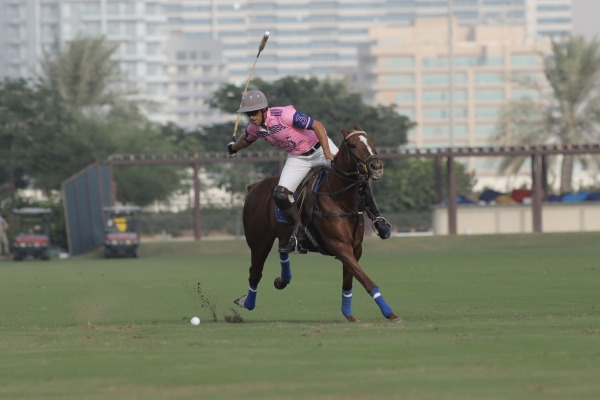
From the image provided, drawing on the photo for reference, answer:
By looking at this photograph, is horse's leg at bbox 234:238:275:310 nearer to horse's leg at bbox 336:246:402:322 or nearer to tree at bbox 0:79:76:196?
horse's leg at bbox 336:246:402:322

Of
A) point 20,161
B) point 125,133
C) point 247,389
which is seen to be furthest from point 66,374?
point 125,133

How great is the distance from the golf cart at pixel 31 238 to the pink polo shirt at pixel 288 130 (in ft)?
115

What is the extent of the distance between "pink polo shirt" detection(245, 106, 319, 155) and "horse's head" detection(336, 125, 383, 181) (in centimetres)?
90

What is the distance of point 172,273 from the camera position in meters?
33.6

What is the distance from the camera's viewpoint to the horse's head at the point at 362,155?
15352mm

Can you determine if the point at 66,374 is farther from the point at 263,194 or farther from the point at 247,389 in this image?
the point at 263,194

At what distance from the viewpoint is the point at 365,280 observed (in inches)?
624

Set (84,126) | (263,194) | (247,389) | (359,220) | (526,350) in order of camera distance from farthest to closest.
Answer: (84,126) < (263,194) < (359,220) < (526,350) < (247,389)

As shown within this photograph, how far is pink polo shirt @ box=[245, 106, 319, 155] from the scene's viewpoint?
1669 centimetres

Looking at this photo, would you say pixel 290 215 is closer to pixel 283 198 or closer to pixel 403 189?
pixel 283 198

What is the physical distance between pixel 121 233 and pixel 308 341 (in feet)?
125

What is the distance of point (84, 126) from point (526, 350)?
65608 millimetres

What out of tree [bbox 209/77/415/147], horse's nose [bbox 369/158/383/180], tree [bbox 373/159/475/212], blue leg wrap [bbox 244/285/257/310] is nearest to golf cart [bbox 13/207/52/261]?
tree [bbox 209/77/415/147]

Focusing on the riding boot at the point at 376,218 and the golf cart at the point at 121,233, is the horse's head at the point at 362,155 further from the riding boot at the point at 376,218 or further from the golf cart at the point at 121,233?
the golf cart at the point at 121,233
